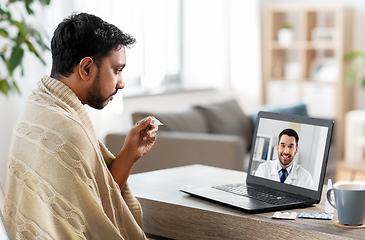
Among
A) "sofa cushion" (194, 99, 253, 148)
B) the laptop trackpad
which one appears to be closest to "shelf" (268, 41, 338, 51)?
"sofa cushion" (194, 99, 253, 148)

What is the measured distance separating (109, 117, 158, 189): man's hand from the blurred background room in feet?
9.10

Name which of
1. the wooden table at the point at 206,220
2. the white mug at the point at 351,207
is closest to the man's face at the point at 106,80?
the wooden table at the point at 206,220

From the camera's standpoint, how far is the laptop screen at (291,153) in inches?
52.7

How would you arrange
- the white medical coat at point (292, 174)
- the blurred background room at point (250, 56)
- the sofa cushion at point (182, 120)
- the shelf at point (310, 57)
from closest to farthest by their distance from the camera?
the white medical coat at point (292, 174)
the sofa cushion at point (182, 120)
the blurred background room at point (250, 56)
the shelf at point (310, 57)

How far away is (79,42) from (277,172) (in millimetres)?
647

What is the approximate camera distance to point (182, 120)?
3369 mm

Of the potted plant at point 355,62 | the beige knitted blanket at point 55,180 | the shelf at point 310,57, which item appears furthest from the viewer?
the shelf at point 310,57

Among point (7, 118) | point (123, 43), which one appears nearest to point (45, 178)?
point (123, 43)

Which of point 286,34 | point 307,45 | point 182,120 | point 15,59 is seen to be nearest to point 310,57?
point 307,45

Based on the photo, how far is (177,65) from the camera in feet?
16.7

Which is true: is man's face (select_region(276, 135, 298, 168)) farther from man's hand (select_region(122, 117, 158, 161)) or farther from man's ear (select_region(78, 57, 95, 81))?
man's ear (select_region(78, 57, 95, 81))

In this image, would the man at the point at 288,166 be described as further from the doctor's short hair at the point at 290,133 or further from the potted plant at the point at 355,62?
the potted plant at the point at 355,62

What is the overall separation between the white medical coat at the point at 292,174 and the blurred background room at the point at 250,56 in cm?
279

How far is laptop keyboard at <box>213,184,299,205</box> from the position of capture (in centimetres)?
133
